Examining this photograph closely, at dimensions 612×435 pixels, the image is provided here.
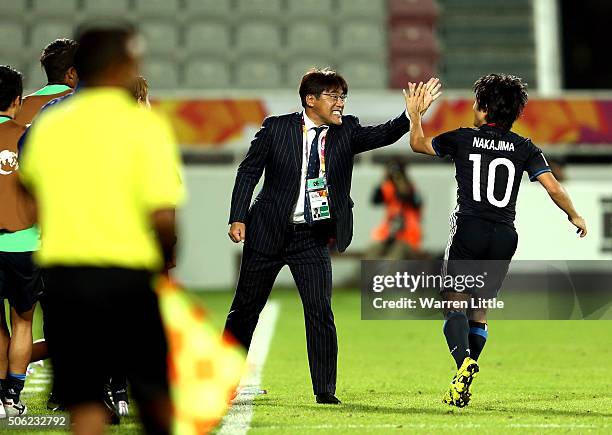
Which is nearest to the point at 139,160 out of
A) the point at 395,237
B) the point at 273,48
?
the point at 395,237

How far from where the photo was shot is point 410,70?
20.3m

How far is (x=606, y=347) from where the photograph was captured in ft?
34.0

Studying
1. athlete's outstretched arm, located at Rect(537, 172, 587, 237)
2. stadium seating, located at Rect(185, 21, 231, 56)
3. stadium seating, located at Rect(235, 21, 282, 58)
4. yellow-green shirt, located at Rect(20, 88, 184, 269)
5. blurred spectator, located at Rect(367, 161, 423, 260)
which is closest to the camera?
yellow-green shirt, located at Rect(20, 88, 184, 269)

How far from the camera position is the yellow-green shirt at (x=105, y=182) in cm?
367

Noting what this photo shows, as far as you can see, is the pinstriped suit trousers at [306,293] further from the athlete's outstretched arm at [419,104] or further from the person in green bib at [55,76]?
the person in green bib at [55,76]

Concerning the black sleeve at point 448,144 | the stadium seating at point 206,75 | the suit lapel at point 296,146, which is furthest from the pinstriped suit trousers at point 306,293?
the stadium seating at point 206,75

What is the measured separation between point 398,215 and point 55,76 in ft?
31.2

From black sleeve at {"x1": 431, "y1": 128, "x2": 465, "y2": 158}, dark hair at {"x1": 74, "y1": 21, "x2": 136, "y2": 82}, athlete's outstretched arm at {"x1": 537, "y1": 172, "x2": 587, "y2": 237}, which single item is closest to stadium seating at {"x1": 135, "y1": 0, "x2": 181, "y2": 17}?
black sleeve at {"x1": 431, "y1": 128, "x2": 465, "y2": 158}

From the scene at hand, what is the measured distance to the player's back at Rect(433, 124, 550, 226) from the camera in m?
6.76

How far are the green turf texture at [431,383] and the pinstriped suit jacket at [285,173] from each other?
3.17 feet

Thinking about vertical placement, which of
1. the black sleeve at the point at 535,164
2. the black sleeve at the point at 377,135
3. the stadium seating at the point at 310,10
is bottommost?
the black sleeve at the point at 535,164

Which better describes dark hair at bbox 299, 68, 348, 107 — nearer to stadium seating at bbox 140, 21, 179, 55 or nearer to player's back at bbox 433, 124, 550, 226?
player's back at bbox 433, 124, 550, 226

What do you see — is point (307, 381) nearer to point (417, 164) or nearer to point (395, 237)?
point (395, 237)

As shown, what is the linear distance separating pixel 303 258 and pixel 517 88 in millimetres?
1485
